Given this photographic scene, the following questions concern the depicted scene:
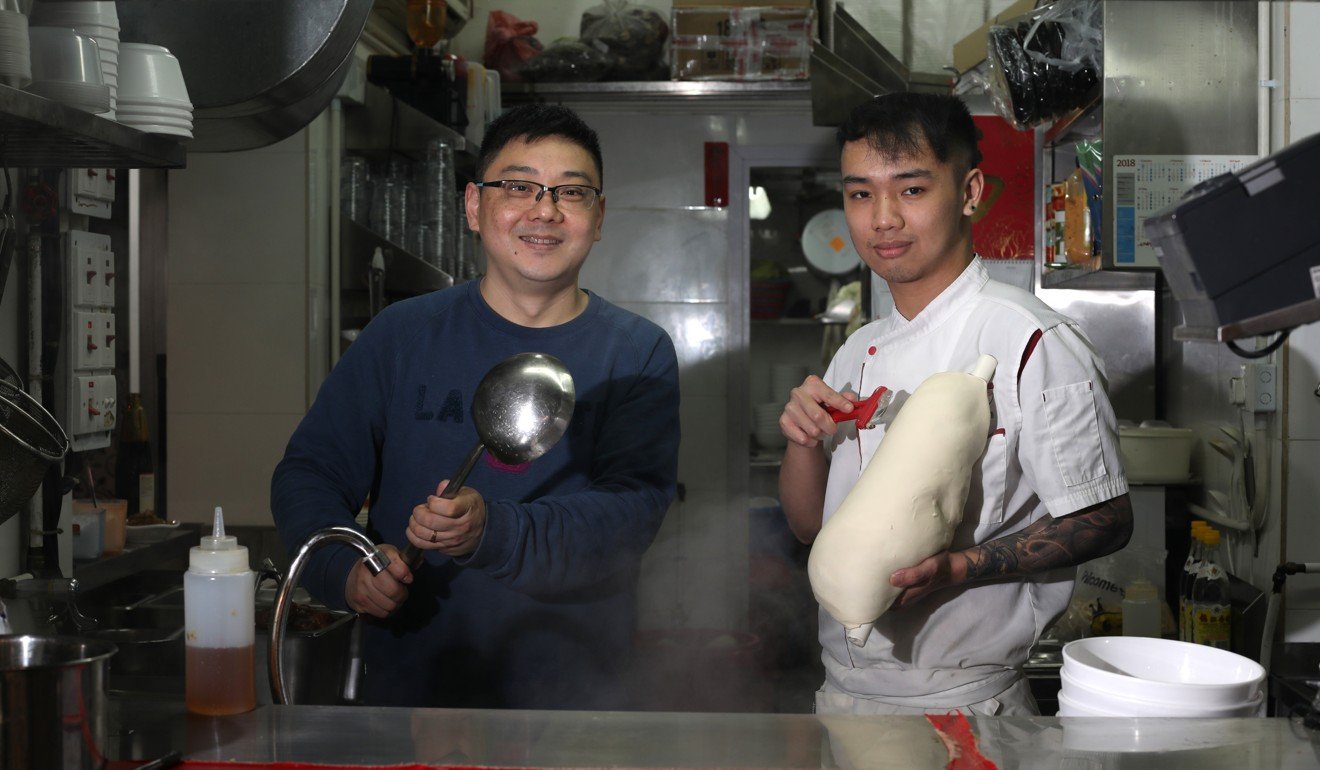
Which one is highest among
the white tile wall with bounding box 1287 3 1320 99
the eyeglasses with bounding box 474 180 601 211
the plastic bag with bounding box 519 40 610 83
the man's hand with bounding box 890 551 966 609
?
the plastic bag with bounding box 519 40 610 83

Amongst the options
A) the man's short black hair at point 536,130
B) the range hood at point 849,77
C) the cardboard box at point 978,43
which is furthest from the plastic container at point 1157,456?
the man's short black hair at point 536,130

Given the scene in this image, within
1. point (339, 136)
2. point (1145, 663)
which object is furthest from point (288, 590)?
point (339, 136)

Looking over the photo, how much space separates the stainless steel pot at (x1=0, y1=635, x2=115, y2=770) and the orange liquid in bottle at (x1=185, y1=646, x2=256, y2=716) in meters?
0.17

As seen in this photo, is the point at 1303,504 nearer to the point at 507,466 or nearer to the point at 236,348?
the point at 507,466

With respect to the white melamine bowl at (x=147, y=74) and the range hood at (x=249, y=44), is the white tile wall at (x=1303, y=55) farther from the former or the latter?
the white melamine bowl at (x=147, y=74)

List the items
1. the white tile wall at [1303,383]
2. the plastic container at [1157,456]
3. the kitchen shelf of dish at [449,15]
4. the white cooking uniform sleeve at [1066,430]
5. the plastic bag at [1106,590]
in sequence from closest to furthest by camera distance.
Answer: the white cooking uniform sleeve at [1066,430] → the white tile wall at [1303,383] → the plastic bag at [1106,590] → the plastic container at [1157,456] → the kitchen shelf of dish at [449,15]

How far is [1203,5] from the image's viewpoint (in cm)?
291

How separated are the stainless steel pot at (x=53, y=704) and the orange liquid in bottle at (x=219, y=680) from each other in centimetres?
17

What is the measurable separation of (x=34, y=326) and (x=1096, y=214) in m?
2.45

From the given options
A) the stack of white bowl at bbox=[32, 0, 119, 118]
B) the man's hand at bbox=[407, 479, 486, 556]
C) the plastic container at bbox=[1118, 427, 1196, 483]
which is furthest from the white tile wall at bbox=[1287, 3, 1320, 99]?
the stack of white bowl at bbox=[32, 0, 119, 118]

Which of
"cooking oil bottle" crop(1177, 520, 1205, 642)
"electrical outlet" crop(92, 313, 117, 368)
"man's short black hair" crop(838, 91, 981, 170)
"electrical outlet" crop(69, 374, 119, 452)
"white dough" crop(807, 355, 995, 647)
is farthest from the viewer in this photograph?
"cooking oil bottle" crop(1177, 520, 1205, 642)

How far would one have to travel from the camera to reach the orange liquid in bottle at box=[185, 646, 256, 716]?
4.10ft

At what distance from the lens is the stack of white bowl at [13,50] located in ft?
4.61

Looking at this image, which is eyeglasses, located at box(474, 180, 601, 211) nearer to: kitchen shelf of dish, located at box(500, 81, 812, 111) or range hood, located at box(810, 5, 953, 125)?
range hood, located at box(810, 5, 953, 125)
